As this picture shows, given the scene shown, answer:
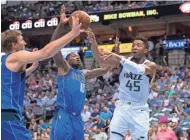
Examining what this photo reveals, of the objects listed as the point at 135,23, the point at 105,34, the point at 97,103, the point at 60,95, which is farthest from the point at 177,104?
the point at 105,34

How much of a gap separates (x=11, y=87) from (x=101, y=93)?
14.4 meters

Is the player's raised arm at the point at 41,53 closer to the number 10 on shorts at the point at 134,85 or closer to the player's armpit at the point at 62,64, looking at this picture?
the player's armpit at the point at 62,64

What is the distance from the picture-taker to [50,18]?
25625 millimetres

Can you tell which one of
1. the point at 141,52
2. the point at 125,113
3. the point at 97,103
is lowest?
the point at 97,103

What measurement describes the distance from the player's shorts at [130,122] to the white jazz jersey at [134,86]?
0.33 ft

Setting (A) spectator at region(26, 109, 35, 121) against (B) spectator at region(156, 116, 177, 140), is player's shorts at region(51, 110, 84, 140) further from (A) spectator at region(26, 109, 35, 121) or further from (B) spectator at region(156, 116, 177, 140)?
(A) spectator at region(26, 109, 35, 121)

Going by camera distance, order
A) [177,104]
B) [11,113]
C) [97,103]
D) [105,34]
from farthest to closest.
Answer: [105,34]
[97,103]
[177,104]
[11,113]

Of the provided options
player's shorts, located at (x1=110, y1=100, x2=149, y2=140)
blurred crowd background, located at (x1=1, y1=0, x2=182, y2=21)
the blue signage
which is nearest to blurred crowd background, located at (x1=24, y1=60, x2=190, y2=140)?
the blue signage

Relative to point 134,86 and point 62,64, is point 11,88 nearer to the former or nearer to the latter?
point 62,64

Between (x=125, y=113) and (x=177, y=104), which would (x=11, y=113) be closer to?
(x=125, y=113)

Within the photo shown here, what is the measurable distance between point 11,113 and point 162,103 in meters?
10.7

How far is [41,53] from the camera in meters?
4.23

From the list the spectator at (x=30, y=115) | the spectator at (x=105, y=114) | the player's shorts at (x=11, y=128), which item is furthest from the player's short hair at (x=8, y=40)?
the spectator at (x=30, y=115)

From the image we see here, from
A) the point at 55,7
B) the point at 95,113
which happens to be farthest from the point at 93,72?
the point at 55,7
